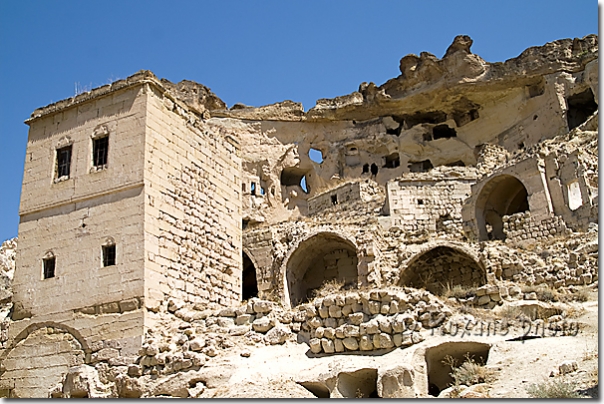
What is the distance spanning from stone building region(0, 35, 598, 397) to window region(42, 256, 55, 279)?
0.05 metres

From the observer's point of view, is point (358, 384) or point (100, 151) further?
point (100, 151)

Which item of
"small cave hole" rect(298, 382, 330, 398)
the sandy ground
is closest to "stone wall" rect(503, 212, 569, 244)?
the sandy ground

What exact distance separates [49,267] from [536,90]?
2346cm

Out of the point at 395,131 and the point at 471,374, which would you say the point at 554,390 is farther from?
the point at 395,131

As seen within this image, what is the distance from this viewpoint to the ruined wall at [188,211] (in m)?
12.1

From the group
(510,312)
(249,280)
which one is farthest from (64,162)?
(249,280)

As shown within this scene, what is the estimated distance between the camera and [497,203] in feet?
77.7

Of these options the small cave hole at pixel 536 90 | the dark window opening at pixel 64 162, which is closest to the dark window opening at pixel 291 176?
the small cave hole at pixel 536 90

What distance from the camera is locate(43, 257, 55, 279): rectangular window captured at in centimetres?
1248

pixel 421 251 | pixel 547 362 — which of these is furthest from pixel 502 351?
pixel 421 251

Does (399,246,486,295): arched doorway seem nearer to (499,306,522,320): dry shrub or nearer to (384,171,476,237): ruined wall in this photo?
(384,171,476,237): ruined wall

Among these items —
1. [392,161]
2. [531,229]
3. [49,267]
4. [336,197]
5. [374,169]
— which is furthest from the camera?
[392,161]

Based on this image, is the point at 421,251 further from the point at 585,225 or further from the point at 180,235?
the point at 180,235

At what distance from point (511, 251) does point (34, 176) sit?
12090 millimetres
